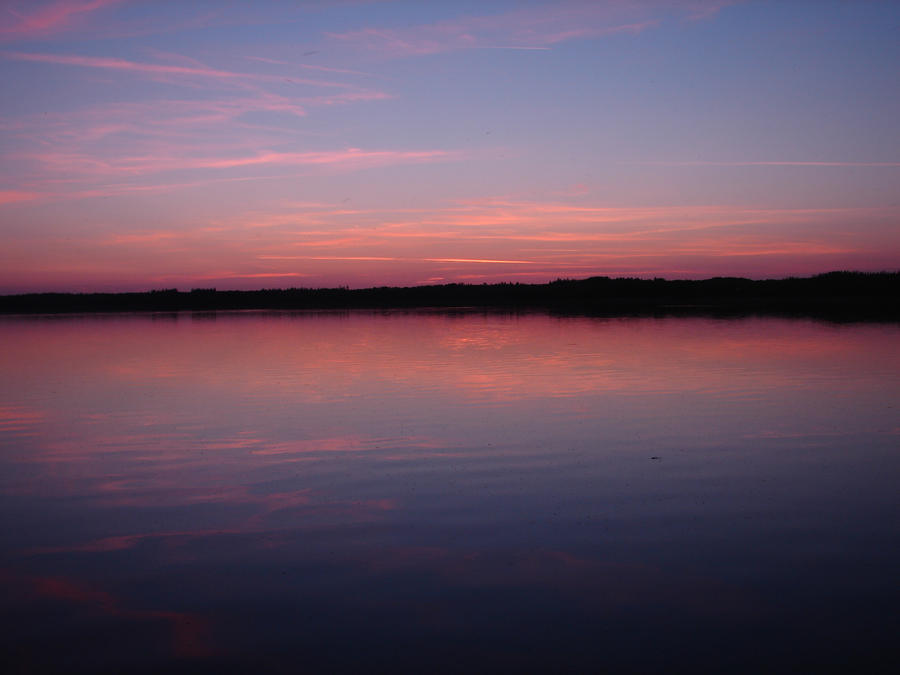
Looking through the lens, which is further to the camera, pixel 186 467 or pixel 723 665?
pixel 186 467

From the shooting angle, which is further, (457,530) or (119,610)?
(457,530)

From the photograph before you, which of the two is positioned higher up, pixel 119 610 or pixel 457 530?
pixel 457 530

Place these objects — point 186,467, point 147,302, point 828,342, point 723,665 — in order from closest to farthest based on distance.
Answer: point 723,665 < point 186,467 < point 828,342 < point 147,302

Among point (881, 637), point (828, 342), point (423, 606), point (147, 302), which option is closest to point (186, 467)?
point (423, 606)

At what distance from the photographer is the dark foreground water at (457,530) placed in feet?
15.9

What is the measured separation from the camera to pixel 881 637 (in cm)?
479

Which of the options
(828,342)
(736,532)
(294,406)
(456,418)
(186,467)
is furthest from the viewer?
(828,342)

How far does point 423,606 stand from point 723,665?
6.38 feet

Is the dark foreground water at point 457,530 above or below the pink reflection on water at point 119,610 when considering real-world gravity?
above

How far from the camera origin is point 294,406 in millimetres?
14023

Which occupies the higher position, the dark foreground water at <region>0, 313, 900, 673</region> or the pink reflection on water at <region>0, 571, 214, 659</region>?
the dark foreground water at <region>0, 313, 900, 673</region>

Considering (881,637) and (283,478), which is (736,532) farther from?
(283,478)

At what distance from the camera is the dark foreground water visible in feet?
15.9

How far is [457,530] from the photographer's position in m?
6.84
